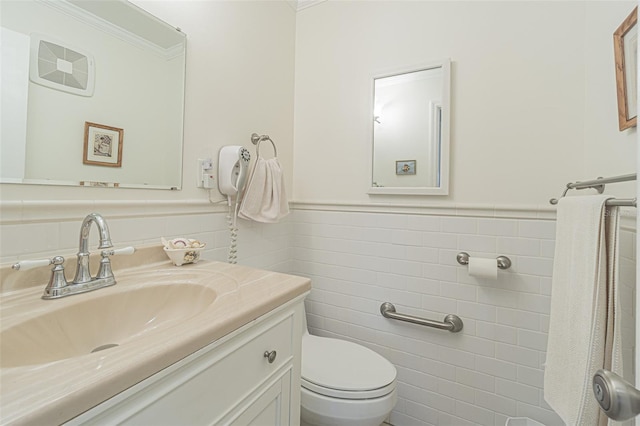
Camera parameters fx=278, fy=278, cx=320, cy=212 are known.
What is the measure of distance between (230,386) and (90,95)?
0.93 metres

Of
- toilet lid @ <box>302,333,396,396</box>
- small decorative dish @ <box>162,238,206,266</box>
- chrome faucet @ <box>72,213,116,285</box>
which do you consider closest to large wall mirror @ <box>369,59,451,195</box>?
toilet lid @ <box>302,333,396,396</box>

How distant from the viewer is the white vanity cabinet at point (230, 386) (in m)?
0.44

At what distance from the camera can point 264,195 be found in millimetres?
1398

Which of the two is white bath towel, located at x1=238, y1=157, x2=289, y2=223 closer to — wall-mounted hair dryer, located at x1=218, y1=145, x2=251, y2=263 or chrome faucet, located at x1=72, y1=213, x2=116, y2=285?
wall-mounted hair dryer, located at x1=218, y1=145, x2=251, y2=263

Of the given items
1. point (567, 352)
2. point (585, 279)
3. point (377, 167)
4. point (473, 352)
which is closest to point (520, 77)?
point (377, 167)

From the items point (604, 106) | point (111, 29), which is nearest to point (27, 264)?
point (111, 29)

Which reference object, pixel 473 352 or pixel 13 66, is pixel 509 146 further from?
pixel 13 66

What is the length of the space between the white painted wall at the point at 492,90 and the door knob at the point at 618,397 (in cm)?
76

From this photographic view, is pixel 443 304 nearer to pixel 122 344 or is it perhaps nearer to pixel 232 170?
pixel 232 170

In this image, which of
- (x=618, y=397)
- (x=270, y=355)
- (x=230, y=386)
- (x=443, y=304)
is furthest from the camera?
(x=443, y=304)

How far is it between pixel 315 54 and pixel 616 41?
4.45 feet

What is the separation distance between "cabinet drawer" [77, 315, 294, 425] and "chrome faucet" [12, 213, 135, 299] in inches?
16.7

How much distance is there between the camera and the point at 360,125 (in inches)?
61.7

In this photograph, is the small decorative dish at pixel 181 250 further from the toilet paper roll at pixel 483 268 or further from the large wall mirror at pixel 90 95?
the toilet paper roll at pixel 483 268
